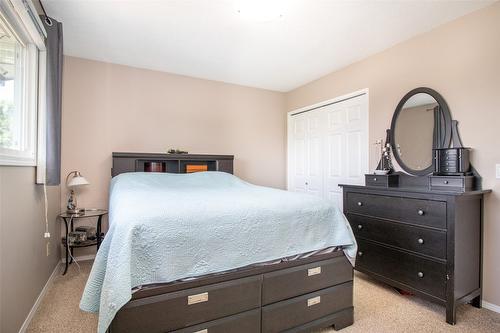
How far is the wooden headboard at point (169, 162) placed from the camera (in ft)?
10.4

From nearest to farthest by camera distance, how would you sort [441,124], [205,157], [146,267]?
[146,267] → [441,124] → [205,157]

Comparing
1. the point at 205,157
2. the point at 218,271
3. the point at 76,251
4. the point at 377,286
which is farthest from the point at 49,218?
the point at 377,286

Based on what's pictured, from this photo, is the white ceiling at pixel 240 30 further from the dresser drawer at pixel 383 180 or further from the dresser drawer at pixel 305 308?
the dresser drawer at pixel 305 308

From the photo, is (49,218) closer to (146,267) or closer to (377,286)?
(146,267)

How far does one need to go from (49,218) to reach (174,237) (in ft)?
6.28

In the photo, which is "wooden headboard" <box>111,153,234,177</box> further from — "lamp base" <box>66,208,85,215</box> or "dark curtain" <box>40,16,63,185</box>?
"dark curtain" <box>40,16,63,185</box>

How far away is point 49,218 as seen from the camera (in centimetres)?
252

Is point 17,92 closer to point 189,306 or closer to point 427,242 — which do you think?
point 189,306

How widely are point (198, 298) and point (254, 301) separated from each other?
339 millimetres

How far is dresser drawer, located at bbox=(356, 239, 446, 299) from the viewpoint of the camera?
6.54ft

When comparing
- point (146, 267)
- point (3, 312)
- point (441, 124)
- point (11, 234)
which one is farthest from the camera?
point (441, 124)

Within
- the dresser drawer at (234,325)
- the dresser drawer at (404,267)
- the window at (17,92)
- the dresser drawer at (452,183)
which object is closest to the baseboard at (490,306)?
the dresser drawer at (404,267)

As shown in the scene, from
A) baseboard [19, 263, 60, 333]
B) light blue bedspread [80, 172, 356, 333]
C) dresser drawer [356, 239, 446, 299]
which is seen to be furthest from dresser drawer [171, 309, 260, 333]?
dresser drawer [356, 239, 446, 299]

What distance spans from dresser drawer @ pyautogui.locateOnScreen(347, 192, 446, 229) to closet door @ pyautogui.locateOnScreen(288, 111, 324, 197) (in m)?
1.18
